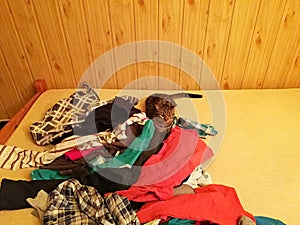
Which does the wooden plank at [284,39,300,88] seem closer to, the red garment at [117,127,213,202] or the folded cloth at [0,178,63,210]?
the red garment at [117,127,213,202]

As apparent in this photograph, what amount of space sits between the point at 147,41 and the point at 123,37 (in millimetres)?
138

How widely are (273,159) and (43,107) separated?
1209 mm

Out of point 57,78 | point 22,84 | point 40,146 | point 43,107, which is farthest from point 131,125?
point 22,84

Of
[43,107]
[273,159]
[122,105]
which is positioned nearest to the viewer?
[273,159]

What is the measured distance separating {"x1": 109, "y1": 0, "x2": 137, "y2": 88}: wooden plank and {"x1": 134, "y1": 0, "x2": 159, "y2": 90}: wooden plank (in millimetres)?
30

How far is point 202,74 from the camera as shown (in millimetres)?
1516

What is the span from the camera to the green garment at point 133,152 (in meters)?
0.95

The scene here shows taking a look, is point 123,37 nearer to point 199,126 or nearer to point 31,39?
point 31,39

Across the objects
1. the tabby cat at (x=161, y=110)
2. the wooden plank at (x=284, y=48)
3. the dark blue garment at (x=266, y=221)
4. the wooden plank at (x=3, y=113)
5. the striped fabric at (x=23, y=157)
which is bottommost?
the dark blue garment at (x=266, y=221)

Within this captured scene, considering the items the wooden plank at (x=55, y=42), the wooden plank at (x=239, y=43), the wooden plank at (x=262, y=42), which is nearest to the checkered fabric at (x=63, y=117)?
the wooden plank at (x=55, y=42)

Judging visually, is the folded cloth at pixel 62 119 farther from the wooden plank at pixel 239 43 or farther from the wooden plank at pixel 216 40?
the wooden plank at pixel 239 43

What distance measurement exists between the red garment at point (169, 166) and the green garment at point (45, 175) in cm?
27

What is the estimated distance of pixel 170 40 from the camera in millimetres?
1385

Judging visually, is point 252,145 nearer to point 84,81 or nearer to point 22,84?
point 84,81
